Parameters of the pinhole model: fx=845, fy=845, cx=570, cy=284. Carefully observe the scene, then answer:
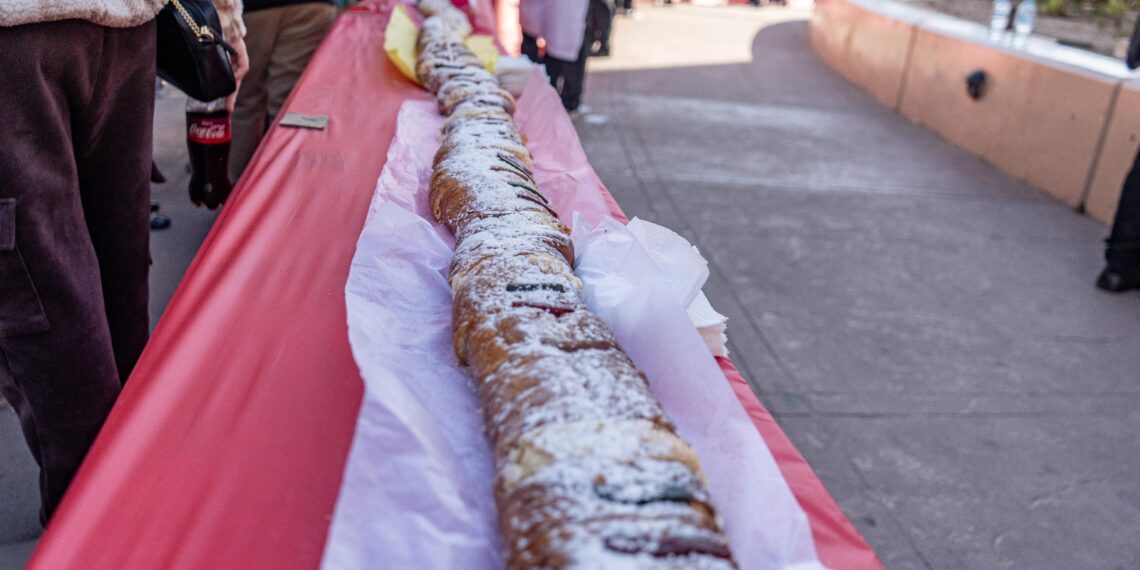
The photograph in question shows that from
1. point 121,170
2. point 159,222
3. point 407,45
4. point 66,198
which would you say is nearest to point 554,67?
point 407,45

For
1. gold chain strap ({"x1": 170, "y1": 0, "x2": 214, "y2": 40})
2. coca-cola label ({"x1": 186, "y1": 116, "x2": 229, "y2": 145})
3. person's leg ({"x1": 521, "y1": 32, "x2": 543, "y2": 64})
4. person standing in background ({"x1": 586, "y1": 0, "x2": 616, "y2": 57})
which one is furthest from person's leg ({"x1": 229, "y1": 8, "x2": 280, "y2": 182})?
person standing in background ({"x1": 586, "y1": 0, "x2": 616, "y2": 57})

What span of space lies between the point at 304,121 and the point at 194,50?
590 millimetres

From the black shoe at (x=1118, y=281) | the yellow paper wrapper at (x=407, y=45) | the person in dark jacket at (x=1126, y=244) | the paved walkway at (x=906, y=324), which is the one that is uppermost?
the yellow paper wrapper at (x=407, y=45)

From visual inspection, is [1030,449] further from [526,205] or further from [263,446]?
[263,446]

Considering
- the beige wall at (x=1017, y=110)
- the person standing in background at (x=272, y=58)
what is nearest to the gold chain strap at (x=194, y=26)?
the person standing in background at (x=272, y=58)

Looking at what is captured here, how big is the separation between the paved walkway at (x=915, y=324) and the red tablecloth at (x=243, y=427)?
1.73m

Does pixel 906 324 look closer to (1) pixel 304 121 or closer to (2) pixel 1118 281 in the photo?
(2) pixel 1118 281

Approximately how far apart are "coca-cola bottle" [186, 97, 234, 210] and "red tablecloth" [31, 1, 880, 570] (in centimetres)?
58

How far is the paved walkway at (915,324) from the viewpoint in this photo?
276 centimetres

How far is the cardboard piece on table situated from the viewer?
2.53 meters

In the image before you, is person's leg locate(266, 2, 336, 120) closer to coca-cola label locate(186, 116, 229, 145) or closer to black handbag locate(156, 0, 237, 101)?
coca-cola label locate(186, 116, 229, 145)

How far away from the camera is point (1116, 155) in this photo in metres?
5.13

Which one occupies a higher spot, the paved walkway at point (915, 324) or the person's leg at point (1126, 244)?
the person's leg at point (1126, 244)

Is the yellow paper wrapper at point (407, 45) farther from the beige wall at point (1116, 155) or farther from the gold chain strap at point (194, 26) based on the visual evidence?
the beige wall at point (1116, 155)
